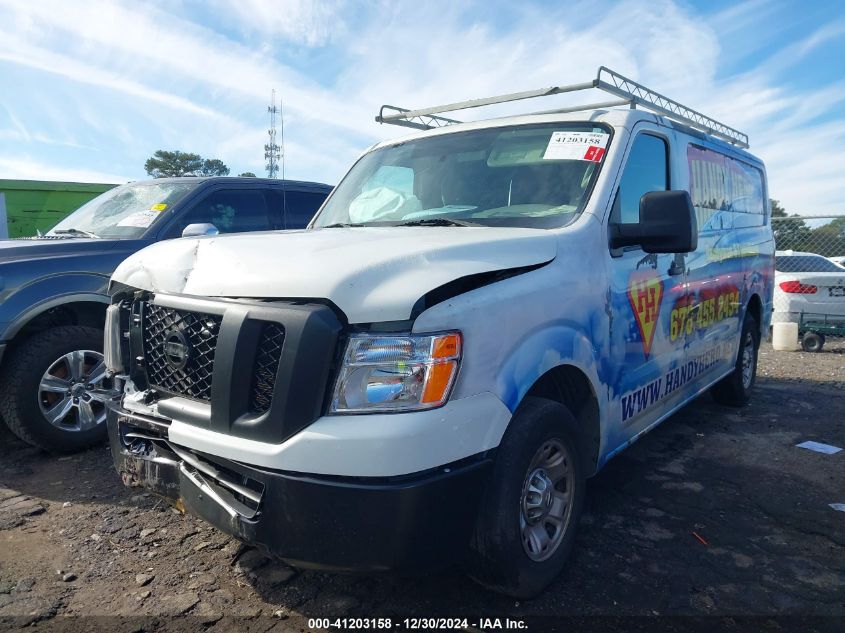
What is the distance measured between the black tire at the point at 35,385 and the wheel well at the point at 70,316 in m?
0.16

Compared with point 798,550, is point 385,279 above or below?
above

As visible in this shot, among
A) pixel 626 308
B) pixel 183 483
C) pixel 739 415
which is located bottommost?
pixel 739 415

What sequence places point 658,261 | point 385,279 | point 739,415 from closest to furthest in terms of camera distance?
point 385,279
point 658,261
point 739,415

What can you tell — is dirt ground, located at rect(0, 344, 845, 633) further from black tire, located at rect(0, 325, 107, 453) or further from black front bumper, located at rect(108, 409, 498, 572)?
black front bumper, located at rect(108, 409, 498, 572)

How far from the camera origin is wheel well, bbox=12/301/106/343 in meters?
4.32

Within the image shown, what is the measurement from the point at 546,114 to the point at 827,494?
2.79m

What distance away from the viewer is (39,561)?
9.55 ft

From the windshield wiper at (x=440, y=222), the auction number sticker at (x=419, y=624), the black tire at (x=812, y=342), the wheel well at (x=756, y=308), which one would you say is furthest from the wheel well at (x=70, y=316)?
the black tire at (x=812, y=342)

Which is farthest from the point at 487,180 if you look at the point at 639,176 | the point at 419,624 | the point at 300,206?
the point at 300,206

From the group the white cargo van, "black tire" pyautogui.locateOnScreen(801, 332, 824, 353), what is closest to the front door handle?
the white cargo van

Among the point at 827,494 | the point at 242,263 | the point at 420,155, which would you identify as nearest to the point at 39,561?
the point at 242,263

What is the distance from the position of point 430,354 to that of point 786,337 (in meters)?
9.53

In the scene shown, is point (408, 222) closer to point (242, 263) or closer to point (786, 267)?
point (242, 263)

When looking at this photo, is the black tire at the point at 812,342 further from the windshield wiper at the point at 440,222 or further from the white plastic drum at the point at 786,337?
the windshield wiper at the point at 440,222
